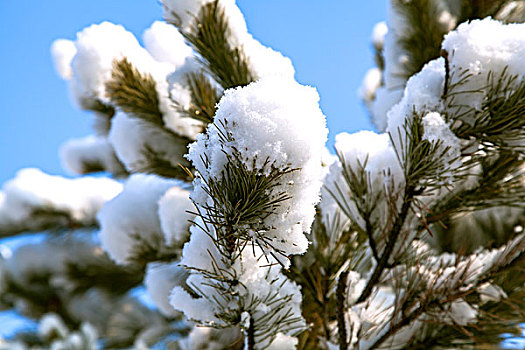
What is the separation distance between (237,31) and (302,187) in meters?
0.80

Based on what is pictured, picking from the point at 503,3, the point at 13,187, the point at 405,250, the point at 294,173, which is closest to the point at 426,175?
the point at 405,250

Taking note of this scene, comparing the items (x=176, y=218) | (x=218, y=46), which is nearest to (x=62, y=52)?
(x=218, y=46)

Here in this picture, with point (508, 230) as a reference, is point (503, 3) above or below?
above

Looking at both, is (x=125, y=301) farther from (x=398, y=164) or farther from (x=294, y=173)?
(x=294, y=173)

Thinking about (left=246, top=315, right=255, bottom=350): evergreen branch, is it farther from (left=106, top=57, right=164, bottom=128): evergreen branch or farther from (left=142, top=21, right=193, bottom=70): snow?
(left=142, top=21, right=193, bottom=70): snow

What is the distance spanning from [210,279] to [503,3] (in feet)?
6.53

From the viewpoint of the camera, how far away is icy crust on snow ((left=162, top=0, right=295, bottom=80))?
1273 mm

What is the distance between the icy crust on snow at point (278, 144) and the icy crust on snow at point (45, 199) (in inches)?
109

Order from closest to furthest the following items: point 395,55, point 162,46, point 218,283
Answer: point 218,283 < point 162,46 < point 395,55

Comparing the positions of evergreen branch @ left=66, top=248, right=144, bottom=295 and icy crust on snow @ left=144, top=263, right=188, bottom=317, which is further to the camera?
evergreen branch @ left=66, top=248, right=144, bottom=295

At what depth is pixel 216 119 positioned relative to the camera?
65cm

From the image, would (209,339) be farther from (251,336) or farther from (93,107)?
(93,107)

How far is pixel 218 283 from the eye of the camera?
A: 0.79 meters

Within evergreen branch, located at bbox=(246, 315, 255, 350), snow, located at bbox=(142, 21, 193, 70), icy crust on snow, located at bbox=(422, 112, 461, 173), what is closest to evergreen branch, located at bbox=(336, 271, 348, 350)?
evergreen branch, located at bbox=(246, 315, 255, 350)
